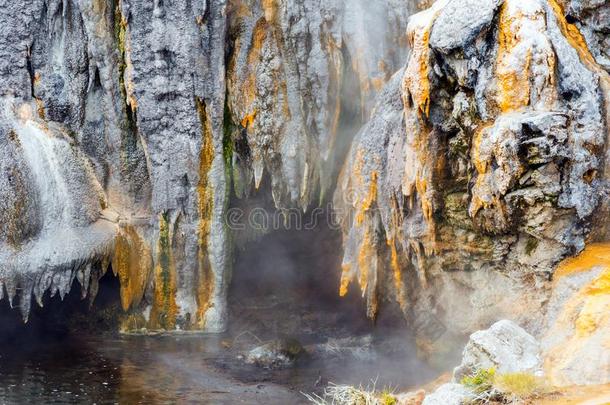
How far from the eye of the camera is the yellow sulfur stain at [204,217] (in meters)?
14.0

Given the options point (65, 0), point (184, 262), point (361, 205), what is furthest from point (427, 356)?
point (65, 0)

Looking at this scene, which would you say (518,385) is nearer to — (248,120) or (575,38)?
(575,38)

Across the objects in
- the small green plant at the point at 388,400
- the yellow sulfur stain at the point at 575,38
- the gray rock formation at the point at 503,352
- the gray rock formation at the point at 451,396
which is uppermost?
the yellow sulfur stain at the point at 575,38

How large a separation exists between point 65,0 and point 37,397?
724cm

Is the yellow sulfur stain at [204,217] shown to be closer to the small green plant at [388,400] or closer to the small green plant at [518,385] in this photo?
the small green plant at [388,400]

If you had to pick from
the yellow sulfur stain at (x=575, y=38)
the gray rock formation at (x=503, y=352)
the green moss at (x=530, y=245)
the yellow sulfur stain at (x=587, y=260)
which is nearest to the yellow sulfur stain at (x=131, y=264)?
the gray rock formation at (x=503, y=352)

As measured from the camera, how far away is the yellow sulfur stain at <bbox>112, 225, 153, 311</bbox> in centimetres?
1423

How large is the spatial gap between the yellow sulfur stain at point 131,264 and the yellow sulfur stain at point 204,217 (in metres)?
1.03

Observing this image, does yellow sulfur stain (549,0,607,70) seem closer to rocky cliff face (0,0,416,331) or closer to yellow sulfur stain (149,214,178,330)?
rocky cliff face (0,0,416,331)

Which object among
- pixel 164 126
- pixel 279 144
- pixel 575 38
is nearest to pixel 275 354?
pixel 279 144

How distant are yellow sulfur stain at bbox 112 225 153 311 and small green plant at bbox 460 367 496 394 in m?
7.98

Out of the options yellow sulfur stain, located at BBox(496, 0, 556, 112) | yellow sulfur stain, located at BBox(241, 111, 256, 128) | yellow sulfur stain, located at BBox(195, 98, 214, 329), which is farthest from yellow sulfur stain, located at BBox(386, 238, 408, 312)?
yellow sulfur stain, located at BBox(195, 98, 214, 329)

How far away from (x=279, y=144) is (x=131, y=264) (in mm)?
3705

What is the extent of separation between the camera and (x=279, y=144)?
45.8ft
